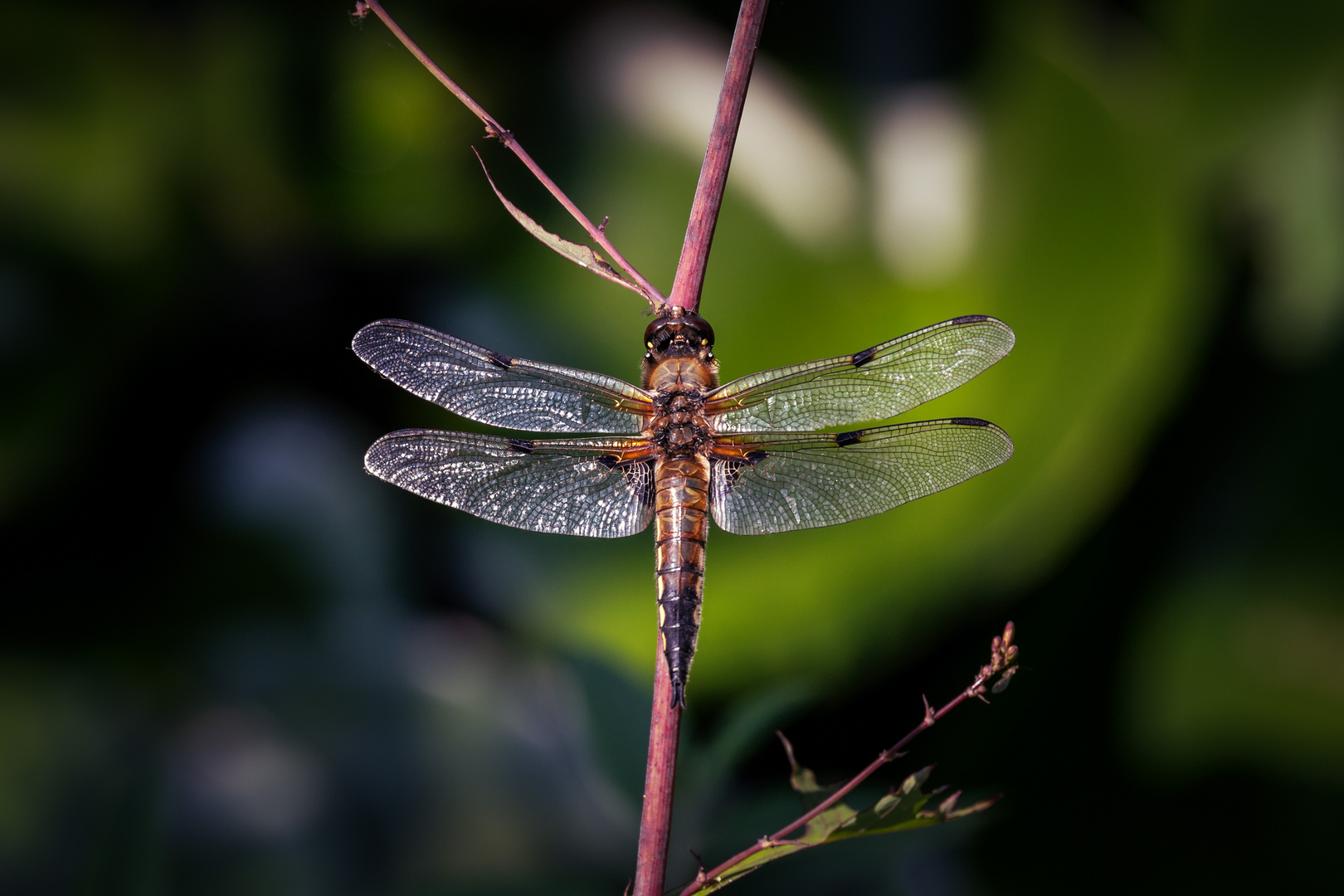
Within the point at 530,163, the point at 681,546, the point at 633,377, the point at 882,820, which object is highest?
the point at 633,377

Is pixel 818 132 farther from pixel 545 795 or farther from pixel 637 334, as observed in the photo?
pixel 545 795

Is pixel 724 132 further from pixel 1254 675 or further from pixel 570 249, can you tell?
pixel 1254 675

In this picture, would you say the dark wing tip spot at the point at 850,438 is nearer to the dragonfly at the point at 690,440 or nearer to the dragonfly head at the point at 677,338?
the dragonfly at the point at 690,440

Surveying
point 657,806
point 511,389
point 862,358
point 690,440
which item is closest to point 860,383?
point 862,358

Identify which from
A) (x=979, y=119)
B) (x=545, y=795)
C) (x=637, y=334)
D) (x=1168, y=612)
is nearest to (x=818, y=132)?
(x=979, y=119)

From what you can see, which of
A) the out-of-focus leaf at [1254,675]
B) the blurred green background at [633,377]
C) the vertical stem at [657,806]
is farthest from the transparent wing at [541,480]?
the out-of-focus leaf at [1254,675]

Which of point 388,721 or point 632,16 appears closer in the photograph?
point 388,721

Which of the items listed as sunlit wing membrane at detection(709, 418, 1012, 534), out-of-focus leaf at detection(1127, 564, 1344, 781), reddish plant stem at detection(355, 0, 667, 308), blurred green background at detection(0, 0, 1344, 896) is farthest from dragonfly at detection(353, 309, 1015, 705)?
out-of-focus leaf at detection(1127, 564, 1344, 781)

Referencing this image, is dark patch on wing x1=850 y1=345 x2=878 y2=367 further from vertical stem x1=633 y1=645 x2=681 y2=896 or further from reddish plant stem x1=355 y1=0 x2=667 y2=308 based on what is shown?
vertical stem x1=633 y1=645 x2=681 y2=896
